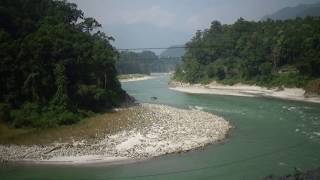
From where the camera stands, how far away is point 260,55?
78062 mm

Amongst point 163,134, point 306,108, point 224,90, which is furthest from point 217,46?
point 163,134

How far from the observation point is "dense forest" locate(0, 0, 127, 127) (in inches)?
1606

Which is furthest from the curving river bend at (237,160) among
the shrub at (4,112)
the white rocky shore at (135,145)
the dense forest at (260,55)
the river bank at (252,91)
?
the dense forest at (260,55)

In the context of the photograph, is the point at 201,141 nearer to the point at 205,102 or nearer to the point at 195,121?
the point at 195,121

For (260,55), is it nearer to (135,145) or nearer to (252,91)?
(252,91)

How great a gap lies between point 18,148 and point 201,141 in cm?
1381

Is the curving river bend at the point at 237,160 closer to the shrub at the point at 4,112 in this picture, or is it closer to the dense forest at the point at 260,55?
the shrub at the point at 4,112

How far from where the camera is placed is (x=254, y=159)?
30.2 meters

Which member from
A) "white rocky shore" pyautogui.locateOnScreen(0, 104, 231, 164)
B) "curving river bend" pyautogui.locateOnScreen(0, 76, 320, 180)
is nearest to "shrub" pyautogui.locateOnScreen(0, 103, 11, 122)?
"white rocky shore" pyautogui.locateOnScreen(0, 104, 231, 164)

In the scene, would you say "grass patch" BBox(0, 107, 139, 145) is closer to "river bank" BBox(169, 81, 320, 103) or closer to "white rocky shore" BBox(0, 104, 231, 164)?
"white rocky shore" BBox(0, 104, 231, 164)

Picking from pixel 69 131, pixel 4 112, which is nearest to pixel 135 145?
pixel 69 131

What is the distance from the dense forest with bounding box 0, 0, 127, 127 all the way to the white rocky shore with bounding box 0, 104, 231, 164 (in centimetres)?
611

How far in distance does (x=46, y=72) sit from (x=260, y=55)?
4538 cm

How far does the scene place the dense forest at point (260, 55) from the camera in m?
68.8
